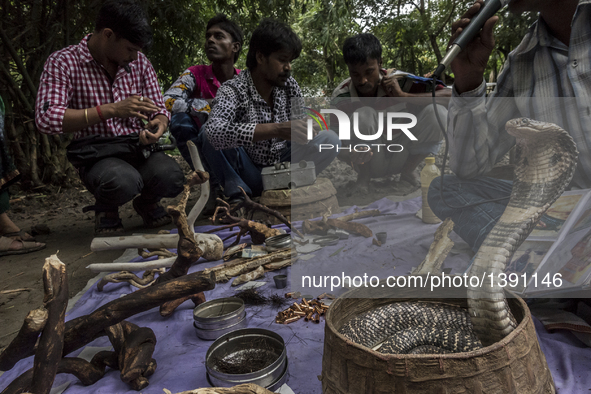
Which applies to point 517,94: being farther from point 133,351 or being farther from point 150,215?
point 150,215

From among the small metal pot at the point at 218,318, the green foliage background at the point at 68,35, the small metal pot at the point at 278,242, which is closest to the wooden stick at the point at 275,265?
the small metal pot at the point at 278,242

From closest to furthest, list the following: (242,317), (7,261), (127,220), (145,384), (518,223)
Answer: (518,223)
(145,384)
(242,317)
(7,261)
(127,220)

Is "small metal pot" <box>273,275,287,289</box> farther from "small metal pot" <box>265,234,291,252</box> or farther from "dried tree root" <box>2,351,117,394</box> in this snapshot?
"dried tree root" <box>2,351,117,394</box>

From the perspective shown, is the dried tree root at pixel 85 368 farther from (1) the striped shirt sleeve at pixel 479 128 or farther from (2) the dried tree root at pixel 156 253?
(1) the striped shirt sleeve at pixel 479 128

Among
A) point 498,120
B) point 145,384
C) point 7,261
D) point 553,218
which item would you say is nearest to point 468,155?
point 498,120

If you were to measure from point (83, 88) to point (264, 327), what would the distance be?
257 cm

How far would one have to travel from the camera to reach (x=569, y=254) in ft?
4.96

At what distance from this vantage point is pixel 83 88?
314cm

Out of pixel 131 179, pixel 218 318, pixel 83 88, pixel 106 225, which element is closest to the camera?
pixel 218 318

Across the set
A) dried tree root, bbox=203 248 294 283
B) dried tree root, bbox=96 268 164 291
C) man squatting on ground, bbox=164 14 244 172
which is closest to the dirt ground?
dried tree root, bbox=96 268 164 291

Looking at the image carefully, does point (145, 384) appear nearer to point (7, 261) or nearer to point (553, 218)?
point (553, 218)

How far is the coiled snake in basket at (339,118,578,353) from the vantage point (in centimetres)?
116

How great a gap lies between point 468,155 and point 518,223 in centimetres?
71

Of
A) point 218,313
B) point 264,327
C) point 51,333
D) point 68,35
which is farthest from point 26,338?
point 68,35
